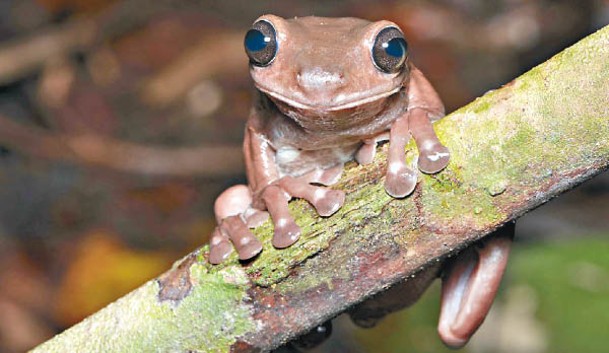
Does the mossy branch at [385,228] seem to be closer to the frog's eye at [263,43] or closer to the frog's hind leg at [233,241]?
the frog's hind leg at [233,241]

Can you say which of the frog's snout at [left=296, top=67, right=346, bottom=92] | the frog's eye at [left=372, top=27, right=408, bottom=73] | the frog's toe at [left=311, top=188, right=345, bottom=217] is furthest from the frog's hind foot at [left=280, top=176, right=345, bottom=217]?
the frog's eye at [left=372, top=27, right=408, bottom=73]

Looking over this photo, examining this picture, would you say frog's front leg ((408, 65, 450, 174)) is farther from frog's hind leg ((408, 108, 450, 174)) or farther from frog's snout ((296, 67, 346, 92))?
frog's snout ((296, 67, 346, 92))

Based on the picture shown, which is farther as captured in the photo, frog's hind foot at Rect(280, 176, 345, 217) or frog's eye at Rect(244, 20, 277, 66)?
frog's eye at Rect(244, 20, 277, 66)

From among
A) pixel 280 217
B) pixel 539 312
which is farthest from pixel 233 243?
pixel 539 312

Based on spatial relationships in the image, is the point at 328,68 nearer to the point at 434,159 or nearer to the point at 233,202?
the point at 434,159

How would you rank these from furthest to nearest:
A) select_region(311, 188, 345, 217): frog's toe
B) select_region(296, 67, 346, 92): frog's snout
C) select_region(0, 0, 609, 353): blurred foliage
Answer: select_region(0, 0, 609, 353): blurred foliage → select_region(296, 67, 346, 92): frog's snout → select_region(311, 188, 345, 217): frog's toe

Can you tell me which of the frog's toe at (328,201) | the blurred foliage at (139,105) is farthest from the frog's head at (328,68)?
the blurred foliage at (139,105)

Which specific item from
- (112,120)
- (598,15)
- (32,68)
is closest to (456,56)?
(598,15)

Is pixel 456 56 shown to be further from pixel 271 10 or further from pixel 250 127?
pixel 250 127
